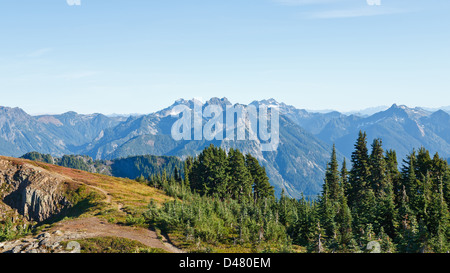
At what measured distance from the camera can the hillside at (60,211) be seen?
35950mm

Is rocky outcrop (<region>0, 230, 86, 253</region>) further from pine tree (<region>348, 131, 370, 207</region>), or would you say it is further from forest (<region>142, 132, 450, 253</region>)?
pine tree (<region>348, 131, 370, 207</region>)

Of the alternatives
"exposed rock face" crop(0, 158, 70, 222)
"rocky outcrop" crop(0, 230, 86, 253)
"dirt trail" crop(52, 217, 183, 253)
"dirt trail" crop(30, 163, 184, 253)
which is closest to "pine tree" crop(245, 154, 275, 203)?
"exposed rock face" crop(0, 158, 70, 222)

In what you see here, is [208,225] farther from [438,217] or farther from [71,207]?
[71,207]

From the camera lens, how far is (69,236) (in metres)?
36.3

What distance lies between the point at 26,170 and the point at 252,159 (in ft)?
217

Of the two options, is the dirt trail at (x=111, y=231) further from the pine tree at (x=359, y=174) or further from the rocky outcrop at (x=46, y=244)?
the pine tree at (x=359, y=174)

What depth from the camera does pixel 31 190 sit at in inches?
3041

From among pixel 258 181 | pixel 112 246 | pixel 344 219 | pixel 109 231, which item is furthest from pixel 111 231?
pixel 258 181

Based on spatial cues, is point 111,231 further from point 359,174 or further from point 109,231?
point 359,174

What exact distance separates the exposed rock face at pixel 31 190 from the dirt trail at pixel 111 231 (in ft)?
105

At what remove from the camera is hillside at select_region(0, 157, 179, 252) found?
3595 centimetres

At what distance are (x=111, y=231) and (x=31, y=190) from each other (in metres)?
48.1
